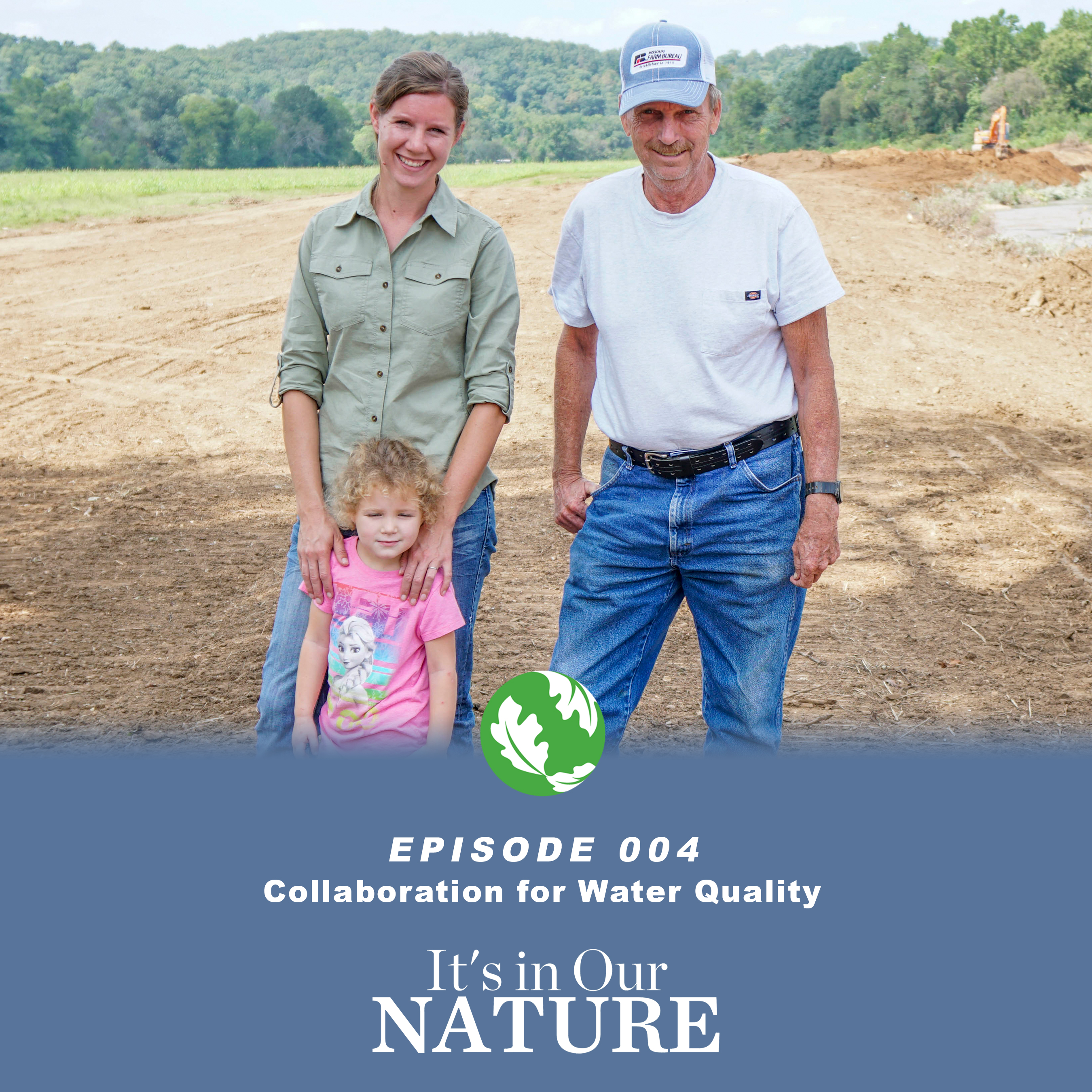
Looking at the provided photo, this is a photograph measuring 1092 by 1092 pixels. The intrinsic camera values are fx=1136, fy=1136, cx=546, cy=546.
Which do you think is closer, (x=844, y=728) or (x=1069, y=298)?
(x=844, y=728)

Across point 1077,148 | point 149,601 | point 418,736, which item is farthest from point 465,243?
point 1077,148

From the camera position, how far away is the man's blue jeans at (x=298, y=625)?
2.80m

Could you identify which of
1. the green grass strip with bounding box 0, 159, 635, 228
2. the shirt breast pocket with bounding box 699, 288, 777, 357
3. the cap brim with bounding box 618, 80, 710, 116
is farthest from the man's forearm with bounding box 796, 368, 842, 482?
the green grass strip with bounding box 0, 159, 635, 228

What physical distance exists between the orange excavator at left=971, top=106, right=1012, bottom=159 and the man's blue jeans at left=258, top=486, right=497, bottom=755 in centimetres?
2994

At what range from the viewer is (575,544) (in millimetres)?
2826

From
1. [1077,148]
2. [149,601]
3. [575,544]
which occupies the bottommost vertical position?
[149,601]

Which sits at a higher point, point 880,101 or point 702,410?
point 880,101

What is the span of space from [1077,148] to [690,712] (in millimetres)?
49141

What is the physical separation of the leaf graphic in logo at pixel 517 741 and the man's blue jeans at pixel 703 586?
0.36m

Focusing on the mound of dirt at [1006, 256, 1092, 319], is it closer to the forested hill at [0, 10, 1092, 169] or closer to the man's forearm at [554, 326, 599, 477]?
the man's forearm at [554, 326, 599, 477]

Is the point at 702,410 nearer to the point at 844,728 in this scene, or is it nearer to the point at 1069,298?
the point at 844,728

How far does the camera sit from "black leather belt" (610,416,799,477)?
258 cm

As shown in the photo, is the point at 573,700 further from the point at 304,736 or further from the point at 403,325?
the point at 403,325

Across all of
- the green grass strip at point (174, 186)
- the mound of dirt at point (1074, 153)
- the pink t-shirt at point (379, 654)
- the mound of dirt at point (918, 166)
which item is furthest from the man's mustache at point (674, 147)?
the mound of dirt at point (1074, 153)
